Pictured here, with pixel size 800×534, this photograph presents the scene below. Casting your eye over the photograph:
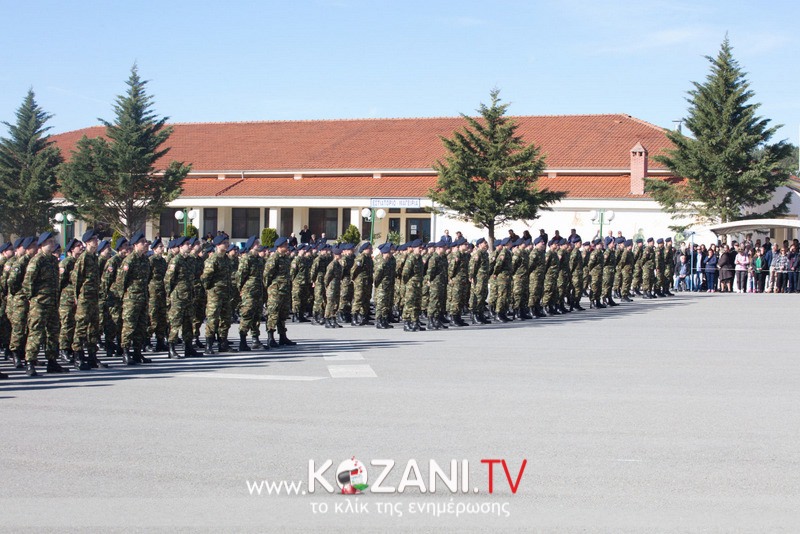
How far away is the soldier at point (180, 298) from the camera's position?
15.4 meters

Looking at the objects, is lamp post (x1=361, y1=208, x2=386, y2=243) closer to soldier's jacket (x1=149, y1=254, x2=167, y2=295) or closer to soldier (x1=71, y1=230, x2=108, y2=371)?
soldier's jacket (x1=149, y1=254, x2=167, y2=295)

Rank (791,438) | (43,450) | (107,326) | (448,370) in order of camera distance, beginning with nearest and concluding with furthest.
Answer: (43,450)
(791,438)
(448,370)
(107,326)

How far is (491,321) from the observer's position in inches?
935

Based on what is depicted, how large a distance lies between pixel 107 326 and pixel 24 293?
74.6 inches

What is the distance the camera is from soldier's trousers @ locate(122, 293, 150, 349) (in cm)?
1459

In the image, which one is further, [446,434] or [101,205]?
[101,205]

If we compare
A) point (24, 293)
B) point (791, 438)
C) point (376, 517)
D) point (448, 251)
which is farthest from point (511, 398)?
point (448, 251)

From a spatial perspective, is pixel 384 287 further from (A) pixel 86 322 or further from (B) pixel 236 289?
(A) pixel 86 322

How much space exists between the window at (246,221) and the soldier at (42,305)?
5167 cm

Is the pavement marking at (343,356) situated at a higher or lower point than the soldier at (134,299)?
lower

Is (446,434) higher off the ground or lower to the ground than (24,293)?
lower

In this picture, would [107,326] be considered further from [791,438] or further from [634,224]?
[634,224]

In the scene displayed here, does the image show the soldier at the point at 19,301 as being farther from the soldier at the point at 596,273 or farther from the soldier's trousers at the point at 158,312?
the soldier at the point at 596,273

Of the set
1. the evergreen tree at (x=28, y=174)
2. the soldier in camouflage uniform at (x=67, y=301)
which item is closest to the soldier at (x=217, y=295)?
the soldier in camouflage uniform at (x=67, y=301)
